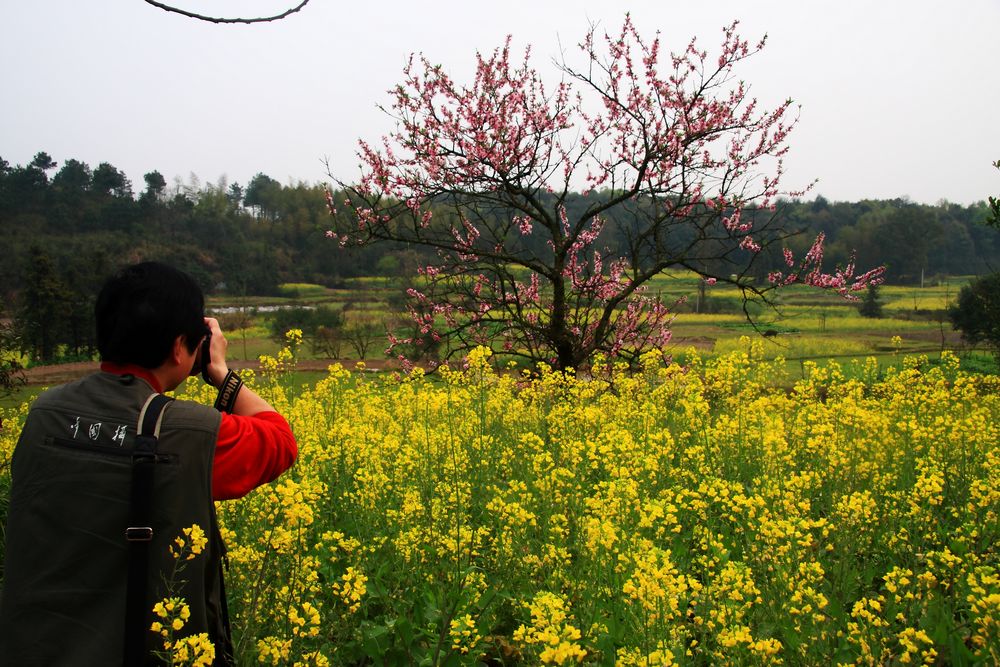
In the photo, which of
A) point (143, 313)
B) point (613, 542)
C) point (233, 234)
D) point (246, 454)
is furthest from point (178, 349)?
point (233, 234)

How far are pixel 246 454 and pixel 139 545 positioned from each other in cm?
37

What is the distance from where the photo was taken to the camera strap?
74.0 inches

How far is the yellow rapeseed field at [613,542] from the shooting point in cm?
255

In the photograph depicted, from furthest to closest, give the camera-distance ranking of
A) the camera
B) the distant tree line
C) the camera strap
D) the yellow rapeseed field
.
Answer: the distant tree line, the yellow rapeseed field, the camera, the camera strap

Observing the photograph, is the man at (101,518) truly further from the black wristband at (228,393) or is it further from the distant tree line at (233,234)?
the distant tree line at (233,234)

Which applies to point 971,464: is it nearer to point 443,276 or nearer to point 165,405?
point 165,405

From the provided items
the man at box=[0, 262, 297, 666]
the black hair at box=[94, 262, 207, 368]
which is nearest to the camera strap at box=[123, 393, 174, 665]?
the man at box=[0, 262, 297, 666]

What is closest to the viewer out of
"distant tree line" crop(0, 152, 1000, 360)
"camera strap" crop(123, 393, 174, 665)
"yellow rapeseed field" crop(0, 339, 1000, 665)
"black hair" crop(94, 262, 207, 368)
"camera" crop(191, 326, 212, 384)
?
"camera strap" crop(123, 393, 174, 665)

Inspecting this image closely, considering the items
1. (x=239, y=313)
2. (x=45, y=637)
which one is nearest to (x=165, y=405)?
(x=45, y=637)

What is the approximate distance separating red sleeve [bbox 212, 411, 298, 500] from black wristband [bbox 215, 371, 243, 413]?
0.59 ft

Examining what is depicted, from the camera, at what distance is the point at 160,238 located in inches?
1489

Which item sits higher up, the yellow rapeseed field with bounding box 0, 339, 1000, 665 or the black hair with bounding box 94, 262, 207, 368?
the black hair with bounding box 94, 262, 207, 368

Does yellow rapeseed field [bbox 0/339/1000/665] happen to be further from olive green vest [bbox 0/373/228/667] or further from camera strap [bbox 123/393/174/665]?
olive green vest [bbox 0/373/228/667]

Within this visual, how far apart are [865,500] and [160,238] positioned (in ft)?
133
